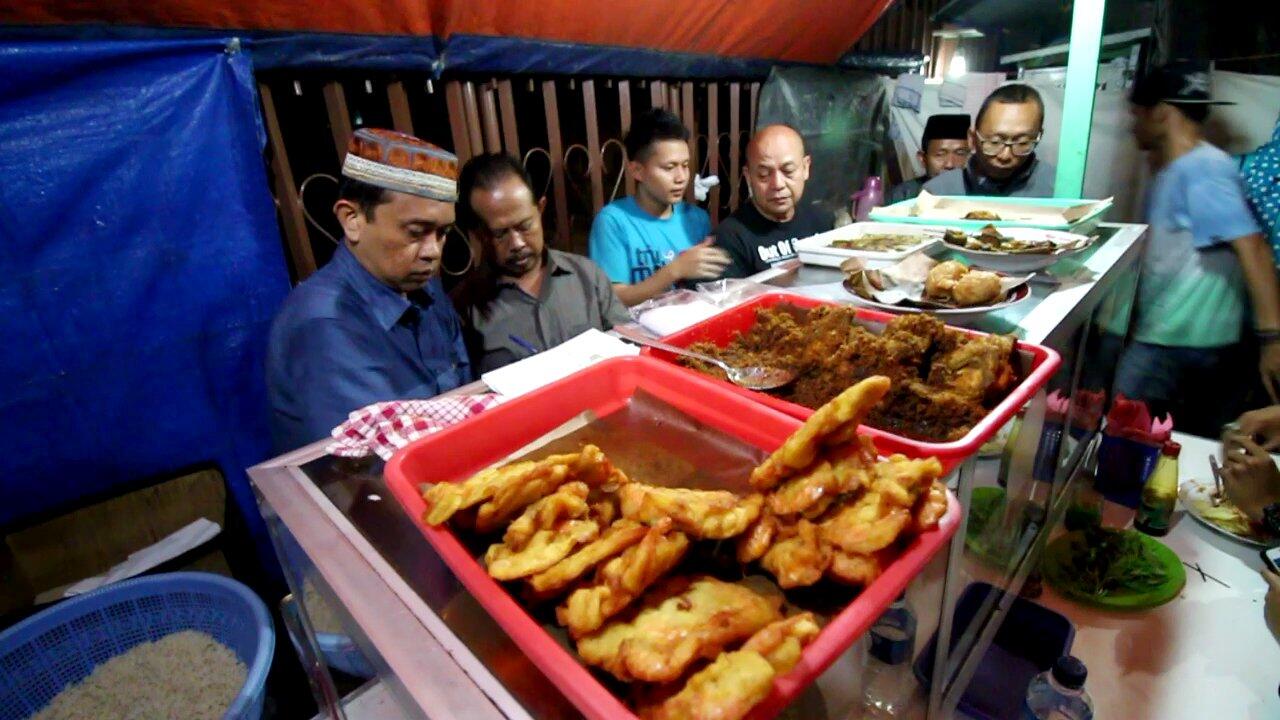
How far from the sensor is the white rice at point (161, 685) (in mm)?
2162

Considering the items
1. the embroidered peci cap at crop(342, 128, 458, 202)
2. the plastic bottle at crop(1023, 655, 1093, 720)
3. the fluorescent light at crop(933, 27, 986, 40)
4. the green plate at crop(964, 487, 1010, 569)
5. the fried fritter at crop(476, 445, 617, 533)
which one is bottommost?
the plastic bottle at crop(1023, 655, 1093, 720)

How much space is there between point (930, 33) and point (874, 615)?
10.9 metres

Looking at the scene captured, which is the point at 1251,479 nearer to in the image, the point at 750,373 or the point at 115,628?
the point at 750,373

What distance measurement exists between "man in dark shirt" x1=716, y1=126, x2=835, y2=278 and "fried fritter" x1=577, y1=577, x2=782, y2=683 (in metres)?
3.42

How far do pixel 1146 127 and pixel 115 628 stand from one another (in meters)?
6.07

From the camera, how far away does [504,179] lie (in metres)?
3.04

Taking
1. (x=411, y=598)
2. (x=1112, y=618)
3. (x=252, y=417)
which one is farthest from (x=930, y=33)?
(x=411, y=598)

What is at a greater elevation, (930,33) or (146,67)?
(930,33)

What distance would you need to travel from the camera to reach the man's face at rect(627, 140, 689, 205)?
4195 millimetres

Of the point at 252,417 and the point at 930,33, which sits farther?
the point at 930,33

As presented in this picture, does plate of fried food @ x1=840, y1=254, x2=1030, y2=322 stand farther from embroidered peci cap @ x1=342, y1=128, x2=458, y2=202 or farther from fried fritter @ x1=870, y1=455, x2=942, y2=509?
embroidered peci cap @ x1=342, y1=128, x2=458, y2=202

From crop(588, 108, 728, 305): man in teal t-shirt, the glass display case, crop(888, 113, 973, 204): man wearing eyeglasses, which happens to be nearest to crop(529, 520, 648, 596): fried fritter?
the glass display case

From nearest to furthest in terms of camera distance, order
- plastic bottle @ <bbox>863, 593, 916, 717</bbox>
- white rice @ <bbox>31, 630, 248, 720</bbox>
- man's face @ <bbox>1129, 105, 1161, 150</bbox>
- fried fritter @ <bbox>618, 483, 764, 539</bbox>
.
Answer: fried fritter @ <bbox>618, 483, 764, 539</bbox> < plastic bottle @ <bbox>863, 593, 916, 717</bbox> < white rice @ <bbox>31, 630, 248, 720</bbox> < man's face @ <bbox>1129, 105, 1161, 150</bbox>

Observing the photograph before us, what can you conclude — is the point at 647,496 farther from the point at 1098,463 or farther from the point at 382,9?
the point at 382,9
